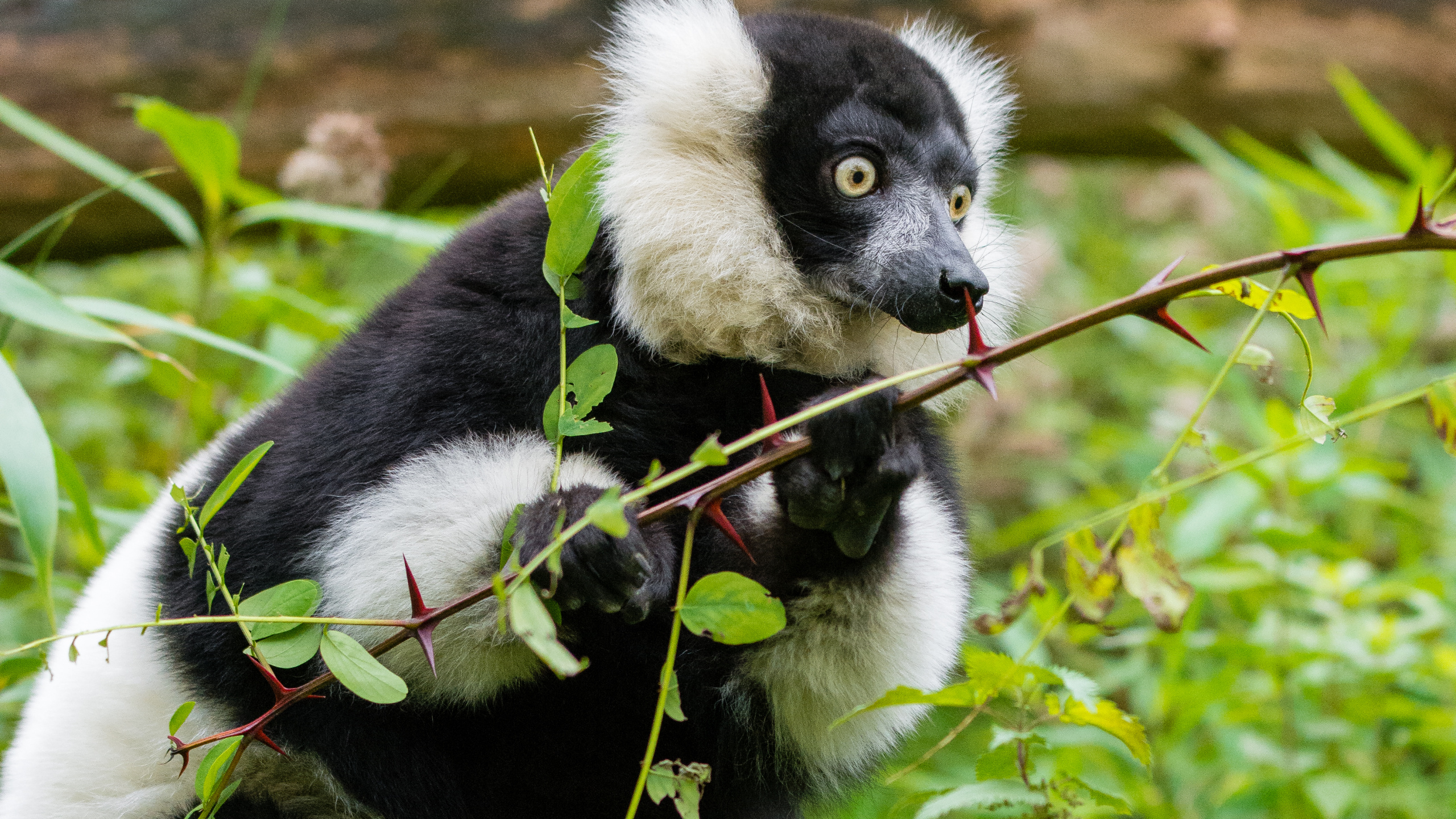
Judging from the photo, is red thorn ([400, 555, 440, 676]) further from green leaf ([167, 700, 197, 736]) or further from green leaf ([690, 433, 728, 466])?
green leaf ([690, 433, 728, 466])

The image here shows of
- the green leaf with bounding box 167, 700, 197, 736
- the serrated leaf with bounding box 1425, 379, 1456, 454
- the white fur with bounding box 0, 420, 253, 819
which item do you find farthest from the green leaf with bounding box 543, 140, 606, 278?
the white fur with bounding box 0, 420, 253, 819

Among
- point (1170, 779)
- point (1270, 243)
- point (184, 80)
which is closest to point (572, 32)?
point (184, 80)

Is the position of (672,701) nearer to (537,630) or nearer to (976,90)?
(537,630)

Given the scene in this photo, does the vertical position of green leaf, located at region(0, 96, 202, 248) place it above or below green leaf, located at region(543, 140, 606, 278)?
below

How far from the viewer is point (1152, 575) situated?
1.97 m

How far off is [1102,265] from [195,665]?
734cm

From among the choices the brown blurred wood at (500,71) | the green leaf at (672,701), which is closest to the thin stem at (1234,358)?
the green leaf at (672,701)

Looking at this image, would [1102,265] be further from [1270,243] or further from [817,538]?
[817,538]

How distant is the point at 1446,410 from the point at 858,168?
1445 mm

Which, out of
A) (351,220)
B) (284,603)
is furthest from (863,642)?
(351,220)

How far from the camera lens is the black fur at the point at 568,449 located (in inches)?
97.3

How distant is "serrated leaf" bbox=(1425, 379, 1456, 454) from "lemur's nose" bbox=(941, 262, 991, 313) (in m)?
0.95

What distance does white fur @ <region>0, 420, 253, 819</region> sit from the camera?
9.07 ft

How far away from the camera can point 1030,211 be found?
28.7ft
